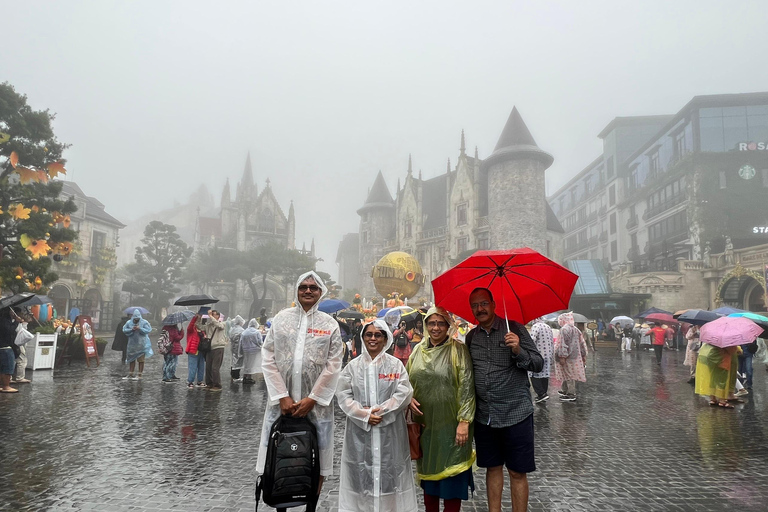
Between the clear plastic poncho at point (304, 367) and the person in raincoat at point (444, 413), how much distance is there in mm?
611

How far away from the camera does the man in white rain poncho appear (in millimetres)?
3311

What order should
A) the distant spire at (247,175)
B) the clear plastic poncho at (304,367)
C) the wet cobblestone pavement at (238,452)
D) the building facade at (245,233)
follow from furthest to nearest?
the distant spire at (247,175) < the building facade at (245,233) < the wet cobblestone pavement at (238,452) < the clear plastic poncho at (304,367)

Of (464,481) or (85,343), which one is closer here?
(464,481)

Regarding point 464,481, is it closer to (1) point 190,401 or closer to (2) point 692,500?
(2) point 692,500

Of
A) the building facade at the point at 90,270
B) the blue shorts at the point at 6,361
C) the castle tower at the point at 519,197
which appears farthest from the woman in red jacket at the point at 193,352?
the castle tower at the point at 519,197

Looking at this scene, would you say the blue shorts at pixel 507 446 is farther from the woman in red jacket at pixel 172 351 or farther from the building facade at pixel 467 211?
the building facade at pixel 467 211

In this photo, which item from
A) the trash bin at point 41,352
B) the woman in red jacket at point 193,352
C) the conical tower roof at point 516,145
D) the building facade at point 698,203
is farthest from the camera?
the conical tower roof at point 516,145

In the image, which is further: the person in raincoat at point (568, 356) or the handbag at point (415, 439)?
the person in raincoat at point (568, 356)

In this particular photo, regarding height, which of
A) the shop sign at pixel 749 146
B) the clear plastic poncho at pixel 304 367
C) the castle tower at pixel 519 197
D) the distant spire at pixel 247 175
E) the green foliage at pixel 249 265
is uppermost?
the distant spire at pixel 247 175

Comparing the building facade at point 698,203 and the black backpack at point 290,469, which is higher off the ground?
the building facade at point 698,203

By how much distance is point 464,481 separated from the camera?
3.38m

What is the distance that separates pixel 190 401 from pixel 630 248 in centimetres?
5256

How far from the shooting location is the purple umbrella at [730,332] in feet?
26.9

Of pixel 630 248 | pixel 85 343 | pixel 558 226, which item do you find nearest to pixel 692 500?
pixel 85 343
